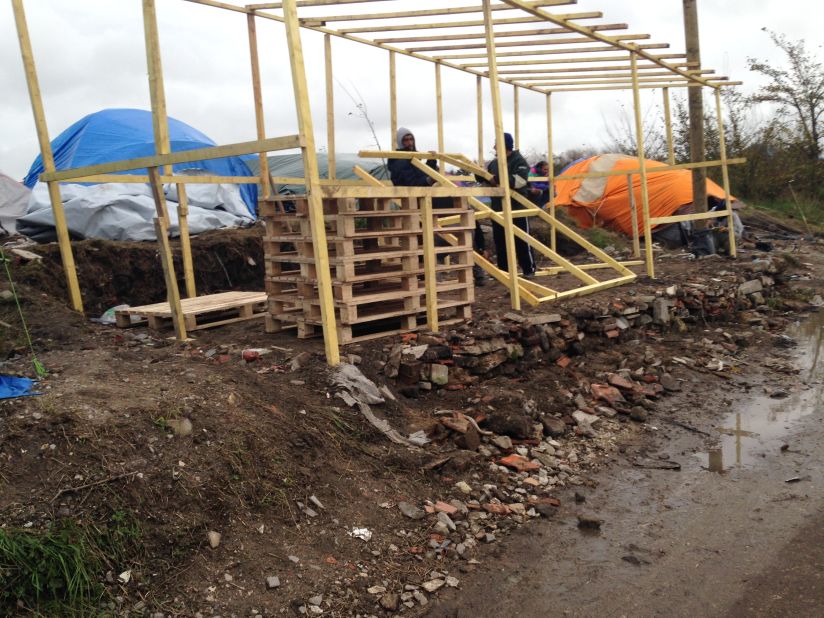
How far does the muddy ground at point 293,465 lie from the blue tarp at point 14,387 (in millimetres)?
87

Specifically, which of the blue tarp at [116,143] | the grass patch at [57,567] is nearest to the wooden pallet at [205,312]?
the grass patch at [57,567]

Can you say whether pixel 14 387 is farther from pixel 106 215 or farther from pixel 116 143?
pixel 116 143

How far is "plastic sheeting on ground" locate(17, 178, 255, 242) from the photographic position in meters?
10.1

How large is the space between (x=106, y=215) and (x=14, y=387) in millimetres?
6628

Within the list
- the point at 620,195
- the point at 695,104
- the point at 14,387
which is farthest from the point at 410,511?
the point at 620,195

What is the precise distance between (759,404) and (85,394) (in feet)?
19.6

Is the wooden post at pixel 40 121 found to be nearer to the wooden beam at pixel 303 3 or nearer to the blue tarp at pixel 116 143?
the wooden beam at pixel 303 3

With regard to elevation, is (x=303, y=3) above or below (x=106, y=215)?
above

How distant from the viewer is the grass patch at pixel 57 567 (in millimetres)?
3162

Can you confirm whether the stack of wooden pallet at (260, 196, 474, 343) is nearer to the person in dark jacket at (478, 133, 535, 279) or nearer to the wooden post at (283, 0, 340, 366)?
the wooden post at (283, 0, 340, 366)

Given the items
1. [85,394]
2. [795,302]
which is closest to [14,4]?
[85,394]

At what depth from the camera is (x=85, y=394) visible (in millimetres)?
4434

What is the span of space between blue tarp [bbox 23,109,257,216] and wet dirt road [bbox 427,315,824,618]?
10.4m

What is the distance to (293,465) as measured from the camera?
439 centimetres
